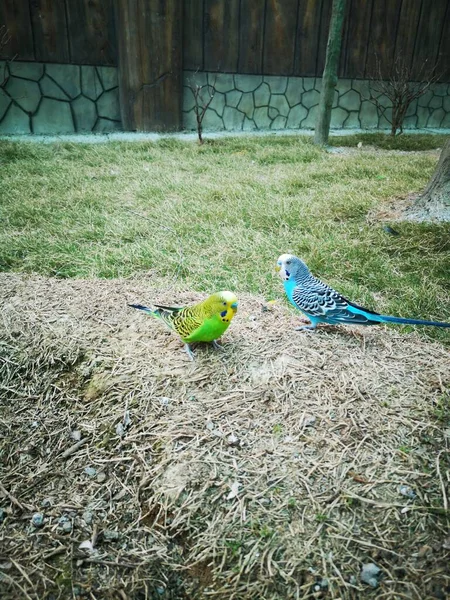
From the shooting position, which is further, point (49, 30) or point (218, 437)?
point (49, 30)

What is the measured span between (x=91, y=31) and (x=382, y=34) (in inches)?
255

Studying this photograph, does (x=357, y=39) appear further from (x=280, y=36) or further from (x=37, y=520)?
(x=37, y=520)

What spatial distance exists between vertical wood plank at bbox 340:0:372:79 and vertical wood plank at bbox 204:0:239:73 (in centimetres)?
269

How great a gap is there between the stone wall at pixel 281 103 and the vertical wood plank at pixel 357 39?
0.24 m

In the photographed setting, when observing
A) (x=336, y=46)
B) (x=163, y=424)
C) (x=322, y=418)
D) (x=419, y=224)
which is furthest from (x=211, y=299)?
(x=336, y=46)

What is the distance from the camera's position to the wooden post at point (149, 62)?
728cm

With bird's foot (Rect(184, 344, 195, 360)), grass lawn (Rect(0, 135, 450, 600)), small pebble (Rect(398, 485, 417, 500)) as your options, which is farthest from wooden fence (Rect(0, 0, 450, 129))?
small pebble (Rect(398, 485, 417, 500))

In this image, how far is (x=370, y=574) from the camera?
1.30 meters

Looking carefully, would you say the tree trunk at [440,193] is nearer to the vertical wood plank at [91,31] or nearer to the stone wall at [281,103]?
the stone wall at [281,103]

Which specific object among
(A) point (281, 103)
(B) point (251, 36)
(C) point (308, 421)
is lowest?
(C) point (308, 421)

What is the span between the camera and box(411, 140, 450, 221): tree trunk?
4.02m

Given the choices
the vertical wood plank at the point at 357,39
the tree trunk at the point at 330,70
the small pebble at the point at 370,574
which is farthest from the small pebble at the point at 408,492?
the vertical wood plank at the point at 357,39

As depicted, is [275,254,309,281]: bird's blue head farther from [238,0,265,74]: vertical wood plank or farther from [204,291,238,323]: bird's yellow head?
[238,0,265,74]: vertical wood plank

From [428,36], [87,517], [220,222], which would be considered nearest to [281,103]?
[428,36]
